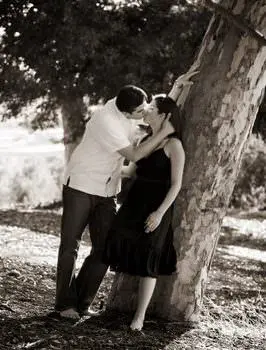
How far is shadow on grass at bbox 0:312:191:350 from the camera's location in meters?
4.60

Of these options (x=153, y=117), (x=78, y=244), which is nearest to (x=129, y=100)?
(x=153, y=117)

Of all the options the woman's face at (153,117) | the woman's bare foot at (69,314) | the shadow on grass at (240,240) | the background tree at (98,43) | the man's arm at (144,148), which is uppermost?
the background tree at (98,43)

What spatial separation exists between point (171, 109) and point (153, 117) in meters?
0.15

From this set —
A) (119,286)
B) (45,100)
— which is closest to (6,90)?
(45,100)

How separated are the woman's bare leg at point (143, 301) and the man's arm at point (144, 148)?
910 mm

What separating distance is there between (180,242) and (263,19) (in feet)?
6.00

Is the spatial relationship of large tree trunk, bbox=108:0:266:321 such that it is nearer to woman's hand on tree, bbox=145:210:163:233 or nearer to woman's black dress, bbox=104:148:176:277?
woman's black dress, bbox=104:148:176:277

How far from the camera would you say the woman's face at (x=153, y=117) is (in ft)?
16.5

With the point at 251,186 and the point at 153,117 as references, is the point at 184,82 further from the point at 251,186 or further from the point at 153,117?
the point at 251,186

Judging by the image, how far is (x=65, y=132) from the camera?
15680 millimetres

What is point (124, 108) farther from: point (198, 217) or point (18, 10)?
point (18, 10)

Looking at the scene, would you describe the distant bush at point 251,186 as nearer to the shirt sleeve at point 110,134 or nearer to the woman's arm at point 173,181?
the woman's arm at point 173,181

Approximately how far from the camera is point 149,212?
5000 millimetres

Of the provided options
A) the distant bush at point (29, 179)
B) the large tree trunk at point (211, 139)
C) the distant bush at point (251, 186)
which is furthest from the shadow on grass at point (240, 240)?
the large tree trunk at point (211, 139)
